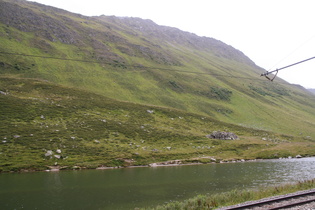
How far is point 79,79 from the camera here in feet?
389

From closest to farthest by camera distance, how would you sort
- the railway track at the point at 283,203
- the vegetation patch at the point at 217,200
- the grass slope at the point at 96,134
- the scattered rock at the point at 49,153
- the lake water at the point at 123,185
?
the railway track at the point at 283,203, the vegetation patch at the point at 217,200, the lake water at the point at 123,185, the scattered rock at the point at 49,153, the grass slope at the point at 96,134

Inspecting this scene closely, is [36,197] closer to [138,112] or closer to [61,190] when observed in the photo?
[61,190]

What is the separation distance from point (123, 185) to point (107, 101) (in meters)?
63.6

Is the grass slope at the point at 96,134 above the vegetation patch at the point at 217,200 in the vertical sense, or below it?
below

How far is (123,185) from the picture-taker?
3869 cm

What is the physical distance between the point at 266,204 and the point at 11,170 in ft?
146

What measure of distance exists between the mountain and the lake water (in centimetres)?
865

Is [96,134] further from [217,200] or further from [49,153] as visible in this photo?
[217,200]

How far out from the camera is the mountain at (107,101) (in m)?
63.8

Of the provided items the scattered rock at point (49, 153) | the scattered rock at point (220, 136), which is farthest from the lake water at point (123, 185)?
the scattered rock at point (220, 136)

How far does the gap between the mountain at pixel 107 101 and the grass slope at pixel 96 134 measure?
0.31 m

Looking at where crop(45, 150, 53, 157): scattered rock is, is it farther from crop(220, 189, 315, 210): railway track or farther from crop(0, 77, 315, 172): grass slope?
crop(220, 189, 315, 210): railway track

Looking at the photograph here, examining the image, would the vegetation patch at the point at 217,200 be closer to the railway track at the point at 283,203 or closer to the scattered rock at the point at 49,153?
the railway track at the point at 283,203

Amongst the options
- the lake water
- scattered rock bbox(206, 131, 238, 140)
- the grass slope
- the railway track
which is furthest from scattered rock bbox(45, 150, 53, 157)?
scattered rock bbox(206, 131, 238, 140)
